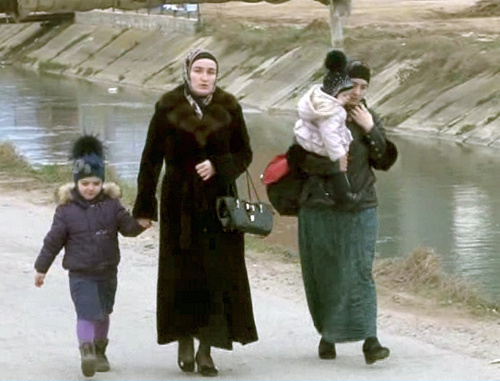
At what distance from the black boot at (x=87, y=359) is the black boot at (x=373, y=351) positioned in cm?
137

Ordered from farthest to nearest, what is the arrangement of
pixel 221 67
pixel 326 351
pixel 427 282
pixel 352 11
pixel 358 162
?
pixel 352 11 → pixel 221 67 → pixel 427 282 → pixel 326 351 → pixel 358 162

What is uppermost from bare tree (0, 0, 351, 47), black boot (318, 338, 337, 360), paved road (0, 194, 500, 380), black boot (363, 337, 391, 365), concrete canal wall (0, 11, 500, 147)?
bare tree (0, 0, 351, 47)

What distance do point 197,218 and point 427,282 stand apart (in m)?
3.01

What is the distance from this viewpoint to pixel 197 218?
7.51m

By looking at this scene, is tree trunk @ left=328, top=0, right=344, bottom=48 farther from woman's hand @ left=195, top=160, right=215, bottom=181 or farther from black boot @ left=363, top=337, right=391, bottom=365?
woman's hand @ left=195, top=160, right=215, bottom=181

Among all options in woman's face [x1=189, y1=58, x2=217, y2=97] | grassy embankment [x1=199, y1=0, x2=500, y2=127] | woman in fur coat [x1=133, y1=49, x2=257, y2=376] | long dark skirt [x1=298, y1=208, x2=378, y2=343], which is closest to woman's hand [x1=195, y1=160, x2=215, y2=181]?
woman in fur coat [x1=133, y1=49, x2=257, y2=376]

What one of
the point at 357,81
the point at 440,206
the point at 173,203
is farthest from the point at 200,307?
the point at 440,206

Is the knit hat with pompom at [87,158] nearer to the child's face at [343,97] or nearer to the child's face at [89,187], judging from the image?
the child's face at [89,187]

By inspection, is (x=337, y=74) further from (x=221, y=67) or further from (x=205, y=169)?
(x=221, y=67)

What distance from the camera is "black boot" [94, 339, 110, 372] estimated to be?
7.64 metres

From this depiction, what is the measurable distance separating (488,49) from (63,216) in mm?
23308

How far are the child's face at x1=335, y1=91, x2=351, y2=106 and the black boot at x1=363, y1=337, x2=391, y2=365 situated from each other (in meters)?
1.19

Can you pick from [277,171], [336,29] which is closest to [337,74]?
[277,171]

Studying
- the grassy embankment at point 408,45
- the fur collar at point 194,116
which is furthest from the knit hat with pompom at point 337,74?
the grassy embankment at point 408,45
